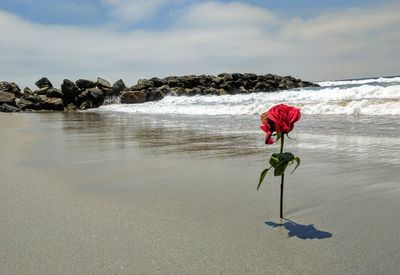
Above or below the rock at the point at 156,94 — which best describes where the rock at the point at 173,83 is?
above

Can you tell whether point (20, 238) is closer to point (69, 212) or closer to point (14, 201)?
point (69, 212)

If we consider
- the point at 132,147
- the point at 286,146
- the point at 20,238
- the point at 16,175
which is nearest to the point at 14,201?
the point at 20,238

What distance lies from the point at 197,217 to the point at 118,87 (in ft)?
103

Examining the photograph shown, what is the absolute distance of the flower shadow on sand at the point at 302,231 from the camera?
198cm

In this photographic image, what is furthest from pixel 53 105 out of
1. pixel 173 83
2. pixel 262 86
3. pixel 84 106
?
pixel 262 86

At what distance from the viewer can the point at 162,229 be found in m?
2.13

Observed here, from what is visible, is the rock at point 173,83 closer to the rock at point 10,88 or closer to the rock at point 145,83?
the rock at point 145,83

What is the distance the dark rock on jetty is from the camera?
27.5 metres

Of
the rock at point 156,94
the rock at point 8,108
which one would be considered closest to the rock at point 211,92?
the rock at point 156,94

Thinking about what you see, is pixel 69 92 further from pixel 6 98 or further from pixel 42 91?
pixel 6 98

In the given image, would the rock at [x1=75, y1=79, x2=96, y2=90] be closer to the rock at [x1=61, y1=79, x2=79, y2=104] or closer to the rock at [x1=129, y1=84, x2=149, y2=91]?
the rock at [x1=61, y1=79, x2=79, y2=104]

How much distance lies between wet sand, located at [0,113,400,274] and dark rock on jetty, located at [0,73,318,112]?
24291 mm

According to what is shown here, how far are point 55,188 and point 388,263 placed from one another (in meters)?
2.41

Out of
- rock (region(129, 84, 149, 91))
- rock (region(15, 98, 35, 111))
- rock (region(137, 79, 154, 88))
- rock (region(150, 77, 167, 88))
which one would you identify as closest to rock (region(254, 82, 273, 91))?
rock (region(150, 77, 167, 88))
